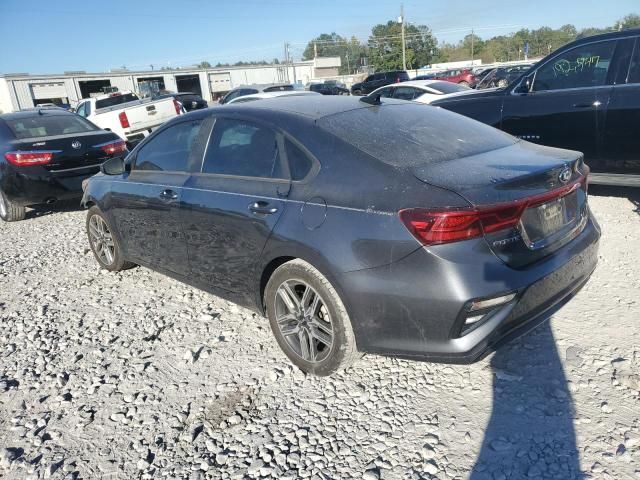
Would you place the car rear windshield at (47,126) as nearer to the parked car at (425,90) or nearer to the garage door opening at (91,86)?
the parked car at (425,90)

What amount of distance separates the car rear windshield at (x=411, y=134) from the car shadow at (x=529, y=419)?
1275mm

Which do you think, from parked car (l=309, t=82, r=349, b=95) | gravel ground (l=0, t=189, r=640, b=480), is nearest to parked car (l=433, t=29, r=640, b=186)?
gravel ground (l=0, t=189, r=640, b=480)

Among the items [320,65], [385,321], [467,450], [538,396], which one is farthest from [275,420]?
[320,65]

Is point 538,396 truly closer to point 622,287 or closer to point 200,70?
point 622,287

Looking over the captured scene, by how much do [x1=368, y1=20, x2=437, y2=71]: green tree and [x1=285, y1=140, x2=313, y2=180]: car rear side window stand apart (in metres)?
76.9

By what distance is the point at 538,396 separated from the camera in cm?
260

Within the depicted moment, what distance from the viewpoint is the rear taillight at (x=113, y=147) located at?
7466 mm

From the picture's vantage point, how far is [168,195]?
12.2ft

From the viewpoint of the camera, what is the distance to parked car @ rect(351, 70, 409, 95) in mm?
28547

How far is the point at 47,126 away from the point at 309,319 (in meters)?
6.81

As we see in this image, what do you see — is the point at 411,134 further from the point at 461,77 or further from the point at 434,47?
the point at 434,47

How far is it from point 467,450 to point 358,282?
37.0 inches

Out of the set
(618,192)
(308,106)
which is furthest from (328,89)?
(308,106)

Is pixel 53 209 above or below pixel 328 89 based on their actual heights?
below
